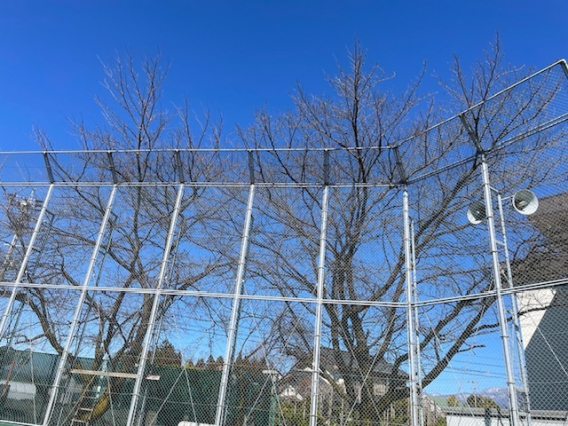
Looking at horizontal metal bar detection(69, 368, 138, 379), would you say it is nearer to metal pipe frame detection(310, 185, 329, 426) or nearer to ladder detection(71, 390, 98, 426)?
ladder detection(71, 390, 98, 426)

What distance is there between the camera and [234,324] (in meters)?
5.46

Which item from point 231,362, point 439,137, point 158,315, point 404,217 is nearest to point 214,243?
point 158,315

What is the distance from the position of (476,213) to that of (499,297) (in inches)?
44.6

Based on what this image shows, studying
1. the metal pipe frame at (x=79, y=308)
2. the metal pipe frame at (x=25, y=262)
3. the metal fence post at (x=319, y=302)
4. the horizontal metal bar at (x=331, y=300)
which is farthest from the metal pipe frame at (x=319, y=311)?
the metal pipe frame at (x=25, y=262)

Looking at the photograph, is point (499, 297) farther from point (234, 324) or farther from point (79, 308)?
point (79, 308)

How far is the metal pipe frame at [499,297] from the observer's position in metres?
4.09

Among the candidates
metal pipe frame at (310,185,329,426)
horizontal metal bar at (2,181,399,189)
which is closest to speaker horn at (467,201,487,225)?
horizontal metal bar at (2,181,399,189)

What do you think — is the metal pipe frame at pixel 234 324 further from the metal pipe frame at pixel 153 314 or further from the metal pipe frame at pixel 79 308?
the metal pipe frame at pixel 79 308

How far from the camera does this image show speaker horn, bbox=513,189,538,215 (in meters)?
4.86

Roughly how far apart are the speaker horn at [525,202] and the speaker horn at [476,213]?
35 centimetres

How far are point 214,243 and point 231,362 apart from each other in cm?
202

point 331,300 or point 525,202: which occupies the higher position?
point 525,202

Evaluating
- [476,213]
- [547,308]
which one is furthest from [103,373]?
[547,308]

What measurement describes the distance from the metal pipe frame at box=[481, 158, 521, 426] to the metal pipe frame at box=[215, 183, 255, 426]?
310 centimetres
